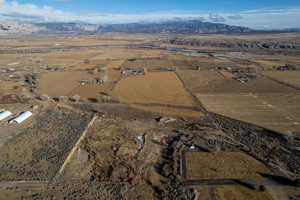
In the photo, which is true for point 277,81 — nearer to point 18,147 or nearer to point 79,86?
point 79,86

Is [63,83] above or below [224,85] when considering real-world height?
below

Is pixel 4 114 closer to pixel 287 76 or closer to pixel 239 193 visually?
pixel 239 193

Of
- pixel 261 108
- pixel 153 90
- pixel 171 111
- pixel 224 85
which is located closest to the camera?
pixel 171 111

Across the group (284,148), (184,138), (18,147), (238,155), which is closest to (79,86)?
(18,147)

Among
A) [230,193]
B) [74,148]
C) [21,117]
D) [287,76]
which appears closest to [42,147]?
[74,148]

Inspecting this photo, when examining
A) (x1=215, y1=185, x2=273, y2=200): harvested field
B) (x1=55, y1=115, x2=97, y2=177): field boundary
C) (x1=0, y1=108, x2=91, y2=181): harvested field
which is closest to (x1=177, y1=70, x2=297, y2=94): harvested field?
(x1=55, y1=115, x2=97, y2=177): field boundary

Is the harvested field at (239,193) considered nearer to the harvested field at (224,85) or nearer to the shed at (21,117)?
the shed at (21,117)
